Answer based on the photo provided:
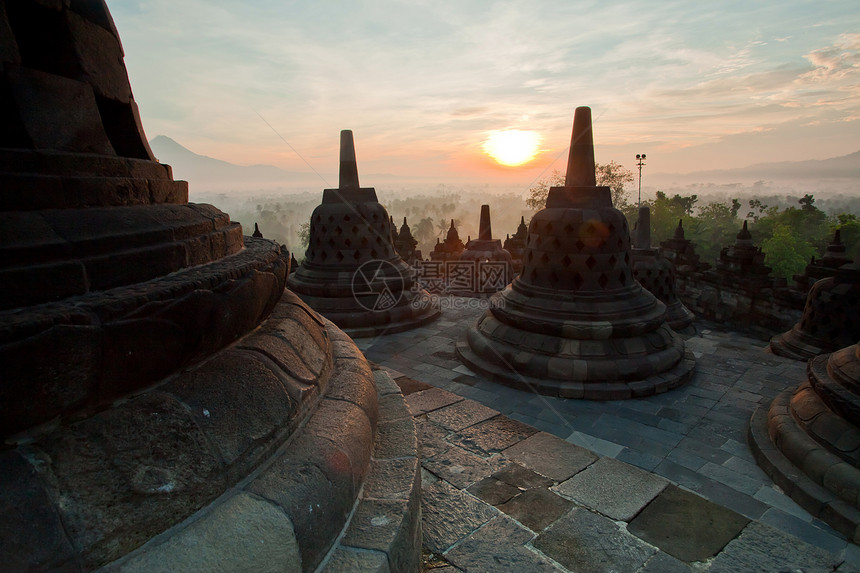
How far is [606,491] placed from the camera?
276 centimetres

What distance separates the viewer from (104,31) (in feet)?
6.86

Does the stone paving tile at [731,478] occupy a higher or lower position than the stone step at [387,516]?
lower

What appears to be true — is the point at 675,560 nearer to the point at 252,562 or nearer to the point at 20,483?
the point at 252,562

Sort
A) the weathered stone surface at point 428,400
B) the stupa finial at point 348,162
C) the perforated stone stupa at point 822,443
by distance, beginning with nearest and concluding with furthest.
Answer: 1. the perforated stone stupa at point 822,443
2. the weathered stone surface at point 428,400
3. the stupa finial at point 348,162

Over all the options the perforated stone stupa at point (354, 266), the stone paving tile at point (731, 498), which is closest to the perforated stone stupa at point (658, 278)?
the perforated stone stupa at point (354, 266)

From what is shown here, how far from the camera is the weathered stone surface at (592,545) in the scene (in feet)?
7.23

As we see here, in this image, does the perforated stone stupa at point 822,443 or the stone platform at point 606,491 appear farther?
the perforated stone stupa at point 822,443

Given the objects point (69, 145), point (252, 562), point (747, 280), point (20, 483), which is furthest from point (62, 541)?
point (747, 280)

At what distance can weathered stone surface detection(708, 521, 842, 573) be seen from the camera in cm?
224

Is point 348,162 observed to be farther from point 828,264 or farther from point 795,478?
point 828,264

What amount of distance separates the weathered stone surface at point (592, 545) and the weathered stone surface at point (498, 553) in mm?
77

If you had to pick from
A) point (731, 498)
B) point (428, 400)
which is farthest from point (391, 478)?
point (731, 498)

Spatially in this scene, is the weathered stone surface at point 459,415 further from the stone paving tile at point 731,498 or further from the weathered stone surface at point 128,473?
the weathered stone surface at point 128,473

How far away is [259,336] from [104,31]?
1.61m
